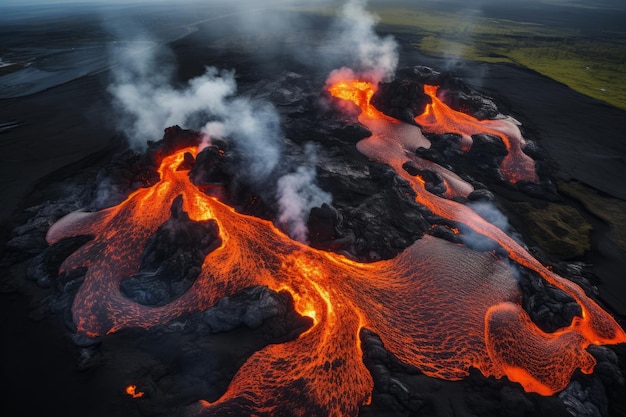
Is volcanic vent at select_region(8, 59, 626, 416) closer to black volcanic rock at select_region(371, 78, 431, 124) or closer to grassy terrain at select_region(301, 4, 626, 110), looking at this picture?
black volcanic rock at select_region(371, 78, 431, 124)

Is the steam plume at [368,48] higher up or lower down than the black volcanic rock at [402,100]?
higher up

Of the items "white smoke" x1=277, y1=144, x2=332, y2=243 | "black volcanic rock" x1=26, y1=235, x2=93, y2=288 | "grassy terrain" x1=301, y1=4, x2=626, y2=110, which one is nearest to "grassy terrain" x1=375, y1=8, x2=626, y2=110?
"grassy terrain" x1=301, y1=4, x2=626, y2=110

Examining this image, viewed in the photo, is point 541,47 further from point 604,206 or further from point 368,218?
point 368,218

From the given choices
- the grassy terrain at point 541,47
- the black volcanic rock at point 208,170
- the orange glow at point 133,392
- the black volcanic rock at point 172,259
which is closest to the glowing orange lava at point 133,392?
the orange glow at point 133,392

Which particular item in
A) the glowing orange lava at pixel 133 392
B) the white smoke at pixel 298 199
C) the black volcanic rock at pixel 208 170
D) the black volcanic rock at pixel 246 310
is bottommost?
the glowing orange lava at pixel 133 392

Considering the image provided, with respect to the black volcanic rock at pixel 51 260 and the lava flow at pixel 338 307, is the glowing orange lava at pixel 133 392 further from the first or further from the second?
the black volcanic rock at pixel 51 260

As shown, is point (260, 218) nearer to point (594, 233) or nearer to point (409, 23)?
point (594, 233)
